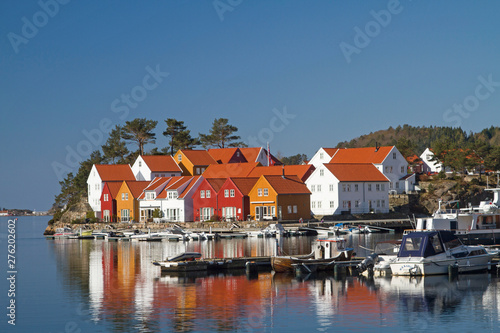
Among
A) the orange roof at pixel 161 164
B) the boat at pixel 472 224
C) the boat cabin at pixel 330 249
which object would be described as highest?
the orange roof at pixel 161 164

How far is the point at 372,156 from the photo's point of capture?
10100cm

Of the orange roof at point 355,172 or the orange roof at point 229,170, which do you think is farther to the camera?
the orange roof at point 229,170

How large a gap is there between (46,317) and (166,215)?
2251 inches

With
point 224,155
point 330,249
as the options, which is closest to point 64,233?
point 224,155

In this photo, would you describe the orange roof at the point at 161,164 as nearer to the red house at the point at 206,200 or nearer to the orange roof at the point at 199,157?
the orange roof at the point at 199,157

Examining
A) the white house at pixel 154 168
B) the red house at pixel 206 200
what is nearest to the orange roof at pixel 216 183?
the red house at pixel 206 200

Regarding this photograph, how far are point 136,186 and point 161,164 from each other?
11.3 meters

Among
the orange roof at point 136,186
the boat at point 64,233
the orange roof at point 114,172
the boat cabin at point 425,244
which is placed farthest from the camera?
the orange roof at point 114,172

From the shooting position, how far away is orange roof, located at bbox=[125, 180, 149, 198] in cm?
9281

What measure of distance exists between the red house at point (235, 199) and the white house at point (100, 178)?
2327 centimetres

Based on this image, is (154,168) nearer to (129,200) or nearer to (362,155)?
(129,200)

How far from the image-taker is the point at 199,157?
4272 inches

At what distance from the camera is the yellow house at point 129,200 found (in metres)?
92.5

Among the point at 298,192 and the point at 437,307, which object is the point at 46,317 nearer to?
the point at 437,307
